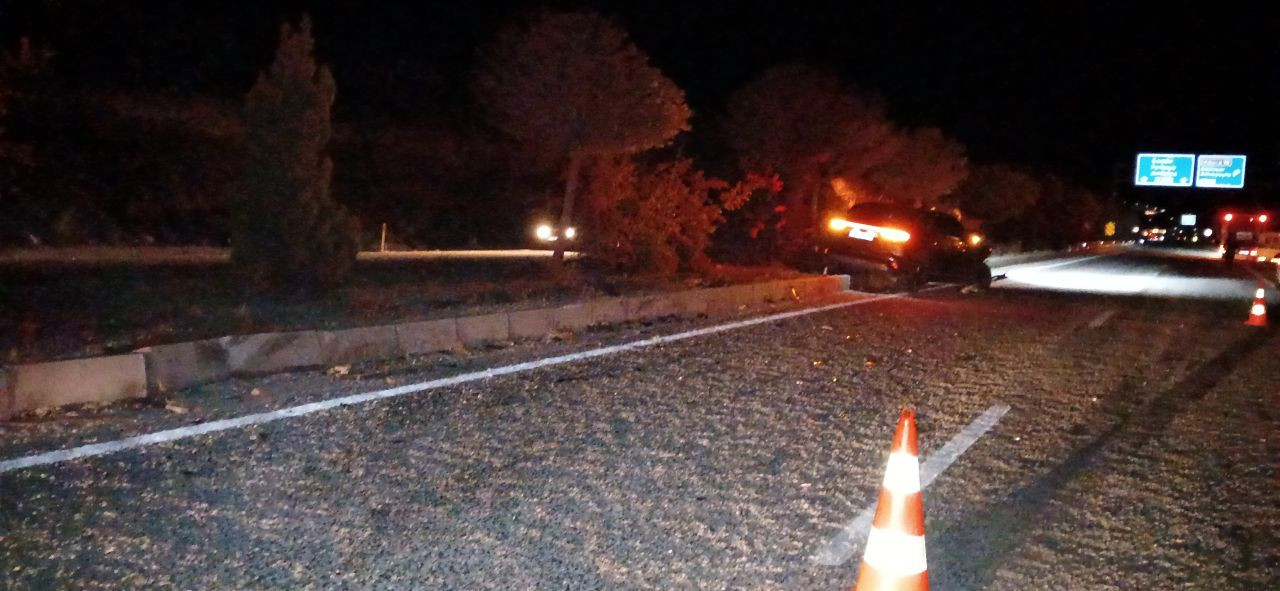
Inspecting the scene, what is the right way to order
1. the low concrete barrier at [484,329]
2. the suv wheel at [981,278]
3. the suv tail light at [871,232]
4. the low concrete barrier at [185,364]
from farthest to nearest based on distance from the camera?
the suv wheel at [981,278] < the suv tail light at [871,232] < the low concrete barrier at [484,329] < the low concrete barrier at [185,364]

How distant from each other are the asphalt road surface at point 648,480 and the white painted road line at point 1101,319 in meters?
4.61

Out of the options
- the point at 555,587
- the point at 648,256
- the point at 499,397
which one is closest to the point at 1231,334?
the point at 648,256

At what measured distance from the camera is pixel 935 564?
512 cm

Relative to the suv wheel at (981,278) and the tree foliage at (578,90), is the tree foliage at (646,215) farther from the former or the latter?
the suv wheel at (981,278)

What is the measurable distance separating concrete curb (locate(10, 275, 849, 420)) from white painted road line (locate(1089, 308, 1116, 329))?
552 cm

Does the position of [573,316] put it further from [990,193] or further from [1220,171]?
[1220,171]

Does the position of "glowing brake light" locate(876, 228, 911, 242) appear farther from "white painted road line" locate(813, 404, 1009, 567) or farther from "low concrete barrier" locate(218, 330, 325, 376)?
"low concrete barrier" locate(218, 330, 325, 376)

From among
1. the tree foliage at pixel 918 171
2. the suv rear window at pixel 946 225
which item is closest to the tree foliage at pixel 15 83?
the suv rear window at pixel 946 225

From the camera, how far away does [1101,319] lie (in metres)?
16.6

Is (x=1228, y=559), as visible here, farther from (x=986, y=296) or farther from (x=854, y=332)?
(x=986, y=296)

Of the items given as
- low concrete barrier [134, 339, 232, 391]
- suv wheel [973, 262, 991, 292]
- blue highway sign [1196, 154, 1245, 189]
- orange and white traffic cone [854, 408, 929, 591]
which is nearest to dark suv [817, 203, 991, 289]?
suv wheel [973, 262, 991, 292]

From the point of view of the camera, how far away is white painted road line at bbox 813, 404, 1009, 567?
520 centimetres

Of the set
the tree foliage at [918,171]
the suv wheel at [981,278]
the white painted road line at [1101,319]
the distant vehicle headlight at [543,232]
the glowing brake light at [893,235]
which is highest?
the tree foliage at [918,171]

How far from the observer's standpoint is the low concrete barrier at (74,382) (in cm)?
729
